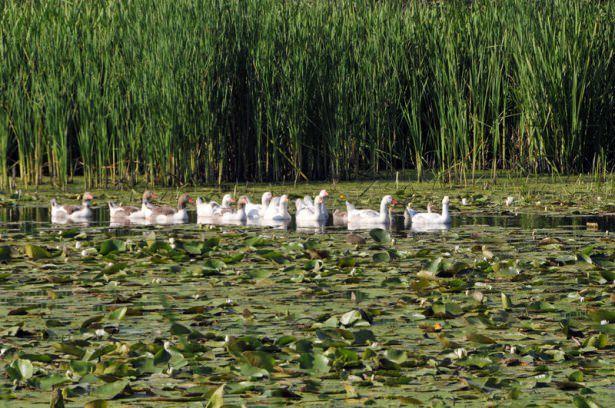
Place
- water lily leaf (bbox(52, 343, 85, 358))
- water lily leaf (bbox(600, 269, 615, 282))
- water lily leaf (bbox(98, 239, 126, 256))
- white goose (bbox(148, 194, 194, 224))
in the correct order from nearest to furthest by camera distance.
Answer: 1. water lily leaf (bbox(52, 343, 85, 358))
2. water lily leaf (bbox(600, 269, 615, 282))
3. water lily leaf (bbox(98, 239, 126, 256))
4. white goose (bbox(148, 194, 194, 224))

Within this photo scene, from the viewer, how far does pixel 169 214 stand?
42.0 feet

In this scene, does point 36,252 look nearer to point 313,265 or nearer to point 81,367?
point 313,265

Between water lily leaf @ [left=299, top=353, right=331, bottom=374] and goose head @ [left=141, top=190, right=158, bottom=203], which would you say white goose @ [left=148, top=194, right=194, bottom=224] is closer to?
goose head @ [left=141, top=190, right=158, bottom=203]

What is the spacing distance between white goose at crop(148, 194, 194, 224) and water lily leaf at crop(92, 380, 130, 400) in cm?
722

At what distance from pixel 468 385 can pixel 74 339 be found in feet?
7.74

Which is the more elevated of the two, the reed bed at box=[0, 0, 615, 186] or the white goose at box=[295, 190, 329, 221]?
the reed bed at box=[0, 0, 615, 186]

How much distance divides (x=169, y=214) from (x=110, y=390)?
7556 mm

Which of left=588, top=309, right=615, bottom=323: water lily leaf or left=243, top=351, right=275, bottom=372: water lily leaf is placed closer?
left=243, top=351, right=275, bottom=372: water lily leaf

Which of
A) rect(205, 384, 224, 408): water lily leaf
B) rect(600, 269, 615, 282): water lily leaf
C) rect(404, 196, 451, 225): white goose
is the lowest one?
rect(205, 384, 224, 408): water lily leaf

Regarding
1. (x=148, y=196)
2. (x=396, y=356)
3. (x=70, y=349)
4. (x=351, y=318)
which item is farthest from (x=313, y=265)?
(x=148, y=196)

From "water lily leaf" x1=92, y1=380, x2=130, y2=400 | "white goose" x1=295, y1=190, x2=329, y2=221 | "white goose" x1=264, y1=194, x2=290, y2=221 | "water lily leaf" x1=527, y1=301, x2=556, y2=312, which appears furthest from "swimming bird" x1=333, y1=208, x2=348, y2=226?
"water lily leaf" x1=92, y1=380, x2=130, y2=400

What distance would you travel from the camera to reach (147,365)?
5.72 metres

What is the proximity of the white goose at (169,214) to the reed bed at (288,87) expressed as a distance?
2.35 m

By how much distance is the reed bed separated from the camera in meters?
15.4
